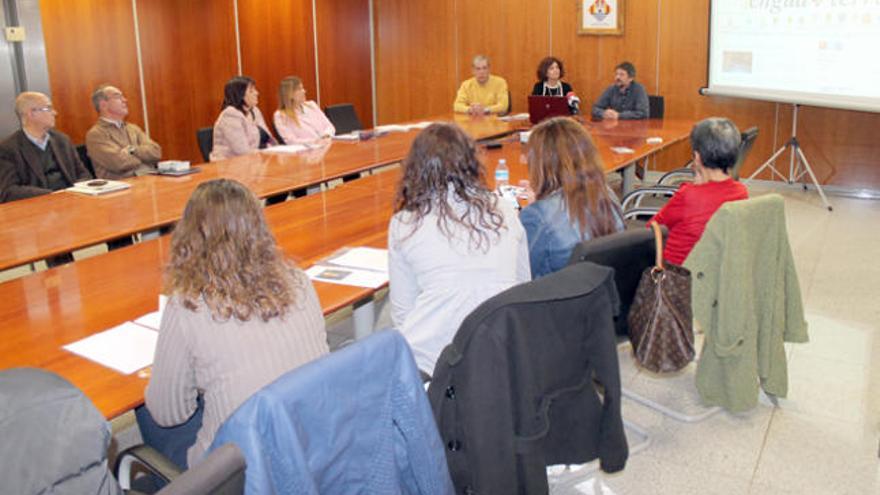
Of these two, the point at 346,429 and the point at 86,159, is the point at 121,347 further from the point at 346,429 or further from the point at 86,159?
the point at 86,159

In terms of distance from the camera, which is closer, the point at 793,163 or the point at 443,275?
the point at 443,275

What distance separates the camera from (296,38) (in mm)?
8695

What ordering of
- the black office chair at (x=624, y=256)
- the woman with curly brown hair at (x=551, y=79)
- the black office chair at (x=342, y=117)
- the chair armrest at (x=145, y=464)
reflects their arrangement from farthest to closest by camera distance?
the woman with curly brown hair at (x=551, y=79) < the black office chair at (x=342, y=117) < the black office chair at (x=624, y=256) < the chair armrest at (x=145, y=464)

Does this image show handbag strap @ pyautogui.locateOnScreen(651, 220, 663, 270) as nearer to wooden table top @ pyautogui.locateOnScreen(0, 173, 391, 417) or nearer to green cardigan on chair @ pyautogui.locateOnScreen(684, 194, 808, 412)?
green cardigan on chair @ pyautogui.locateOnScreen(684, 194, 808, 412)

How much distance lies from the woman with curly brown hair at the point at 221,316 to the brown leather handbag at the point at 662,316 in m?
1.23

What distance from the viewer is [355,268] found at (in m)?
2.97

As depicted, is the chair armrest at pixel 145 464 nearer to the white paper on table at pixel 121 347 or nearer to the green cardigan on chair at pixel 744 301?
the white paper on table at pixel 121 347

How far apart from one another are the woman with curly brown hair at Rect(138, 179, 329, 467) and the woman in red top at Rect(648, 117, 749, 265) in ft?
6.05

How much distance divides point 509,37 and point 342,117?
2.66 meters

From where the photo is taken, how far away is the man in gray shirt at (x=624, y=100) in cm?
723

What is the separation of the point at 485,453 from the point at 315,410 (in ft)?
1.82

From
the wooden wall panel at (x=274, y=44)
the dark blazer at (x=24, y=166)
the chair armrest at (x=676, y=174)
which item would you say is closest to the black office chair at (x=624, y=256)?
the chair armrest at (x=676, y=174)

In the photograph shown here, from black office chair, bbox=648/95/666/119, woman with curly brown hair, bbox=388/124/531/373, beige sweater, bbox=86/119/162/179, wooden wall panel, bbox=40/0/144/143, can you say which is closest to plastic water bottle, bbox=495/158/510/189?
woman with curly brown hair, bbox=388/124/531/373

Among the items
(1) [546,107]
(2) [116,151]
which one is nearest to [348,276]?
(2) [116,151]
